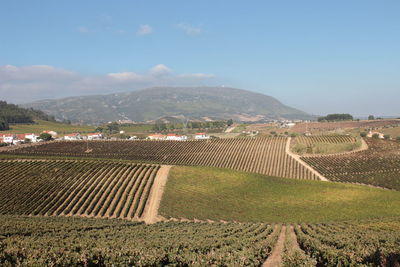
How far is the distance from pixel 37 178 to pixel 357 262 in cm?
5608

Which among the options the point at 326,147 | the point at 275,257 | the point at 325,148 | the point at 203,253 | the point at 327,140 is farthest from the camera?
the point at 327,140

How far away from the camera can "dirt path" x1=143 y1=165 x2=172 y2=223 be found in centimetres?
4753

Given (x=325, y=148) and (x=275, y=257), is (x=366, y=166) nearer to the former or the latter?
(x=325, y=148)

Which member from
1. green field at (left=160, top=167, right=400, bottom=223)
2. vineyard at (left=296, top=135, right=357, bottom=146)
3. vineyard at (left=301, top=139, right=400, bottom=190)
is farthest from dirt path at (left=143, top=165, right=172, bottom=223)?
vineyard at (left=296, top=135, right=357, bottom=146)

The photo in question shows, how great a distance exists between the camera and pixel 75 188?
5659cm

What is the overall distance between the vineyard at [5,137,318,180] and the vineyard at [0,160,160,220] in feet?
81.6

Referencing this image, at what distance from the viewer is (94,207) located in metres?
49.9

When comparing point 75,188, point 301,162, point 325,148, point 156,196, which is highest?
point 325,148

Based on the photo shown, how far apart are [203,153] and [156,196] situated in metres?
54.0

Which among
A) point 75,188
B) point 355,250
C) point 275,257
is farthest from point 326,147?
point 355,250

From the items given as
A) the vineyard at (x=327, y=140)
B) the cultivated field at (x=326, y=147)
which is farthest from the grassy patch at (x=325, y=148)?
the vineyard at (x=327, y=140)

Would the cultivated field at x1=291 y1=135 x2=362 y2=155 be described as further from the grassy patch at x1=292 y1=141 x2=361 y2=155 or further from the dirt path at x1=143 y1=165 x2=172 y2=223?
the dirt path at x1=143 y1=165 x2=172 y2=223

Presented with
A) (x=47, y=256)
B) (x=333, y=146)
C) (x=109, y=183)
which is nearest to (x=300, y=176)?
(x=333, y=146)

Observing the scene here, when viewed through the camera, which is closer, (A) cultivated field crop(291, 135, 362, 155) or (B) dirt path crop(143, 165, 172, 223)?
(B) dirt path crop(143, 165, 172, 223)
